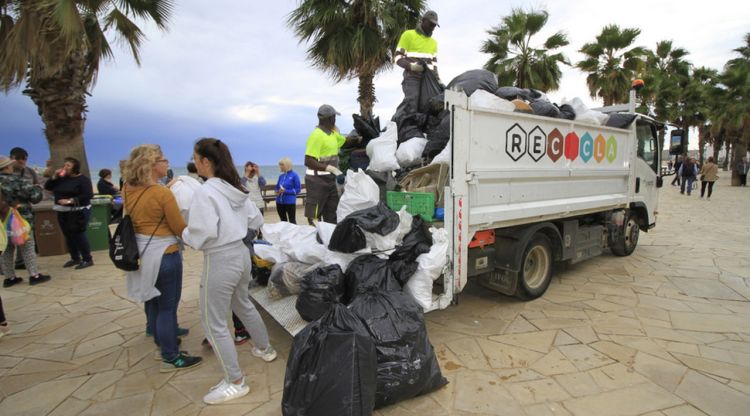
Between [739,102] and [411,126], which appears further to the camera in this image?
[739,102]

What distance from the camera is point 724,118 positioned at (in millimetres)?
22688

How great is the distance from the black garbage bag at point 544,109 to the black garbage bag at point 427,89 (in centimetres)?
113

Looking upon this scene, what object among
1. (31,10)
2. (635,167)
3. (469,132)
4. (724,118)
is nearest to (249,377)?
(469,132)

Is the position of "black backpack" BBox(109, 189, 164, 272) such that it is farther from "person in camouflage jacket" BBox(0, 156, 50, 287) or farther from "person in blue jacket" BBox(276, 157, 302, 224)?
"person in blue jacket" BBox(276, 157, 302, 224)

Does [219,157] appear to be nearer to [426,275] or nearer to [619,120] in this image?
[426,275]

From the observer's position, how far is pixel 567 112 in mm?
4574

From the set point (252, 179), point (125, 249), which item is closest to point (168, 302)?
point (125, 249)

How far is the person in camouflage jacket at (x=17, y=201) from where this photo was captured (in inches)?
179

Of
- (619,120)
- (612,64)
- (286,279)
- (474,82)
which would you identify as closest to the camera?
(286,279)

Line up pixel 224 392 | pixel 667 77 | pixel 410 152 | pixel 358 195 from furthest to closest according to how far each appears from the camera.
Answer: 1. pixel 667 77
2. pixel 410 152
3. pixel 358 195
4. pixel 224 392

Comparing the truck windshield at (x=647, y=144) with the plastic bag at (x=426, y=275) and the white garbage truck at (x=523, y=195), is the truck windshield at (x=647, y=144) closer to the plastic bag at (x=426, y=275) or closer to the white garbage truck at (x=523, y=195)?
the white garbage truck at (x=523, y=195)

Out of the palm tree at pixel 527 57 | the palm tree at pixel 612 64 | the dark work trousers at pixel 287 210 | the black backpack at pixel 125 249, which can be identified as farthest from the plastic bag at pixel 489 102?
the palm tree at pixel 612 64

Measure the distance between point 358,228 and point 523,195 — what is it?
1817 mm

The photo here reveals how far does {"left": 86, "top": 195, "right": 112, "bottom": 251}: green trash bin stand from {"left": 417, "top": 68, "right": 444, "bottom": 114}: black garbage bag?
621cm
